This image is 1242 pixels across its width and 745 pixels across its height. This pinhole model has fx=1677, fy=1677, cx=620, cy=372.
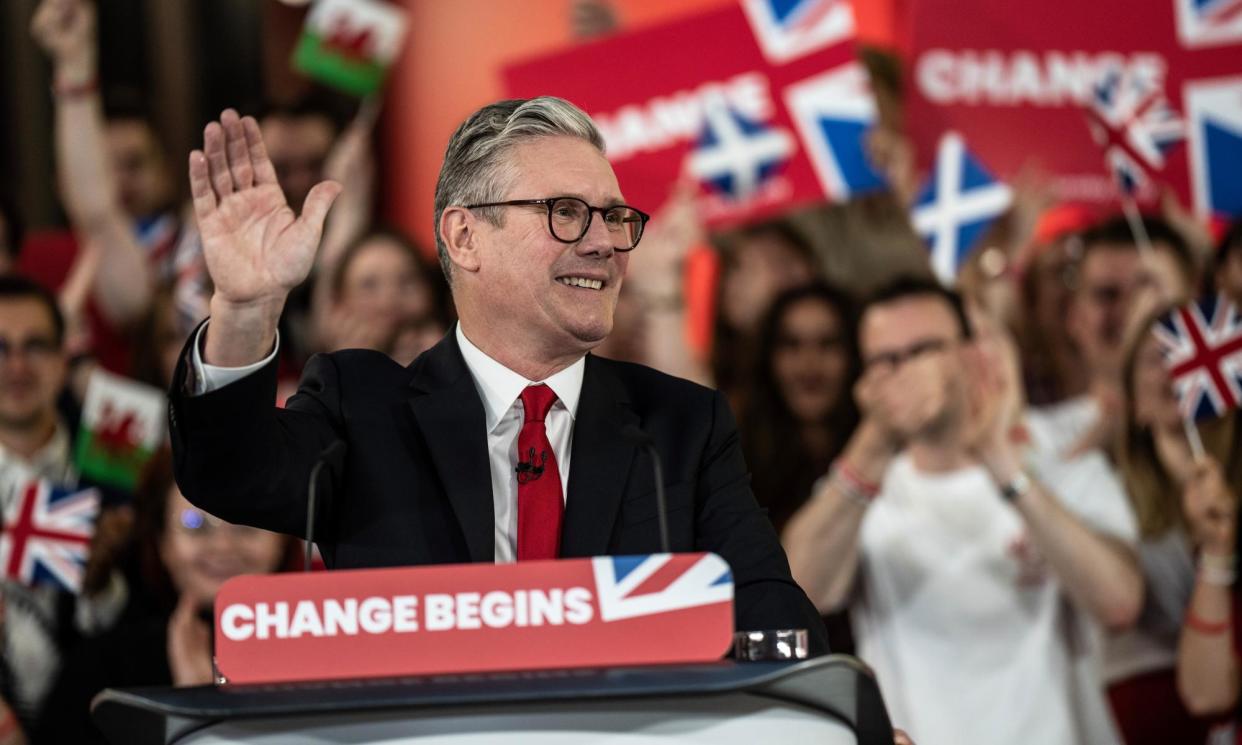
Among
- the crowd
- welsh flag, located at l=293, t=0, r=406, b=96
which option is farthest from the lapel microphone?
welsh flag, located at l=293, t=0, r=406, b=96

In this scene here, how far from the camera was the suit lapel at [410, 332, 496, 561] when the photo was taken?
73.2 inches

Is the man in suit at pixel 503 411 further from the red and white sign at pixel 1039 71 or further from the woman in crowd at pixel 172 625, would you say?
the red and white sign at pixel 1039 71

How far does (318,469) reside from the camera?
5.48ft

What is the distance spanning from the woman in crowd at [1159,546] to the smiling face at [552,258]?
1877mm

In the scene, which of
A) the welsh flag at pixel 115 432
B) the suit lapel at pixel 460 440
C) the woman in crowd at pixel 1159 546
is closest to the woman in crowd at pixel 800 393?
the woman in crowd at pixel 1159 546

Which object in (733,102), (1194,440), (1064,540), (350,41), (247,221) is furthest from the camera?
(350,41)

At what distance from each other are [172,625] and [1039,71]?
2588 millimetres

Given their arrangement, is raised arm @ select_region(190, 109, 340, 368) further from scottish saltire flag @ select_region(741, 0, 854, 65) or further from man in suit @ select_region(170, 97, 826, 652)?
scottish saltire flag @ select_region(741, 0, 854, 65)

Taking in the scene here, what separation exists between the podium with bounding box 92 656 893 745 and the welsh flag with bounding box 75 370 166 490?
2.45 metres

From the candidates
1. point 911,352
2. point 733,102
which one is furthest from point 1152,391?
point 733,102

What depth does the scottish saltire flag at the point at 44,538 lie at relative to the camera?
11.0ft

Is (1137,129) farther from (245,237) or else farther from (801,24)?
(245,237)

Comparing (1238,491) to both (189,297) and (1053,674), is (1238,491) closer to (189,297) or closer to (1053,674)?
(1053,674)

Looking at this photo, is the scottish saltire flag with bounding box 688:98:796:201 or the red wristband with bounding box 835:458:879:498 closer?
the red wristband with bounding box 835:458:879:498
